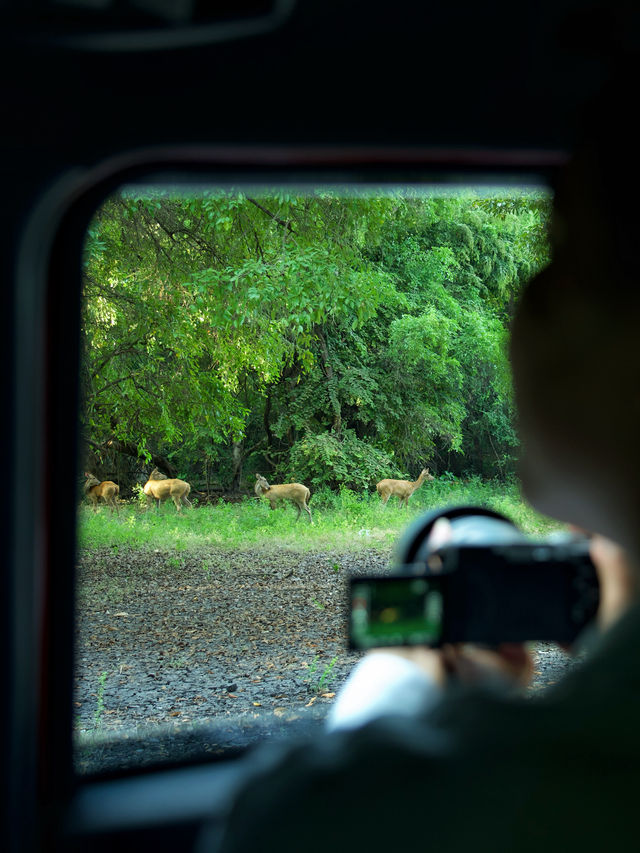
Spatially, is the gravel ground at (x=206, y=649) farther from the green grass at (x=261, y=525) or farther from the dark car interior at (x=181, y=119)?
the dark car interior at (x=181, y=119)

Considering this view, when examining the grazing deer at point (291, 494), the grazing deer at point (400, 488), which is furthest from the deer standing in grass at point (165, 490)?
the grazing deer at point (400, 488)

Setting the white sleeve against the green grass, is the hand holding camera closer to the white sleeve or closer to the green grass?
the white sleeve

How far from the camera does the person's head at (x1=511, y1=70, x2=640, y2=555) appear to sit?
0.38m

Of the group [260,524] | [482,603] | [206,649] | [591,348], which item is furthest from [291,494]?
[591,348]

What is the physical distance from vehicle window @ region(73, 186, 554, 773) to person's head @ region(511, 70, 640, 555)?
2.36 m

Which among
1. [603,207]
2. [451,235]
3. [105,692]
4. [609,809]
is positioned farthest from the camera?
[451,235]

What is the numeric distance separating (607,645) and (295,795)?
0.15 m

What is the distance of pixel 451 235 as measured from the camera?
6.56 meters

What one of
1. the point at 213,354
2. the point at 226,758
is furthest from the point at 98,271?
the point at 226,758

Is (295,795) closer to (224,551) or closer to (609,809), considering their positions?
(609,809)

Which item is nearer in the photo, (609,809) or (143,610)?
(609,809)

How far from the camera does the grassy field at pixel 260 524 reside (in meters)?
6.39

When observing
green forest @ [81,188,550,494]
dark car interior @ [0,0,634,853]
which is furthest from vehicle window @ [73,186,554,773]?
dark car interior @ [0,0,634,853]

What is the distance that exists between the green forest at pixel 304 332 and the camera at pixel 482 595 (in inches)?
111
